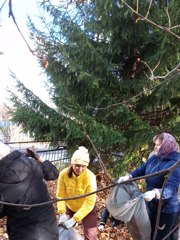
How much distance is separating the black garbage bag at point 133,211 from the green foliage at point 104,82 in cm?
314

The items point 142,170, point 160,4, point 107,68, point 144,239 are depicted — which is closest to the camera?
point 144,239

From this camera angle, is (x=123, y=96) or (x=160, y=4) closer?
(x=160, y=4)

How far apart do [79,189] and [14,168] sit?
1.43 meters

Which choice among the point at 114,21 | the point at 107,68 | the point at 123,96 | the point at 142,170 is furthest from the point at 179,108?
the point at 142,170

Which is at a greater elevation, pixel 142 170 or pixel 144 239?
pixel 142 170

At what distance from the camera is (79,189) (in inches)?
136

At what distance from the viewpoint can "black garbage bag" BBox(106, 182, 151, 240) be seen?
311 centimetres

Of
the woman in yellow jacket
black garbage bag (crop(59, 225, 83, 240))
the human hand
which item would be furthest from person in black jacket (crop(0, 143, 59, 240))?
the woman in yellow jacket

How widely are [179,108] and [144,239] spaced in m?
4.67

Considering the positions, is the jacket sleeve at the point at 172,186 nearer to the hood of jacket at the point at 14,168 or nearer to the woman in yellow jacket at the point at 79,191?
the woman in yellow jacket at the point at 79,191

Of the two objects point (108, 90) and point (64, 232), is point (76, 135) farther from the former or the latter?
point (64, 232)

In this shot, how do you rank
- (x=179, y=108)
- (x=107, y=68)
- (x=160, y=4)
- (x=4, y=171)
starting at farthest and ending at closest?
1. (x=179, y=108)
2. (x=107, y=68)
3. (x=160, y=4)
4. (x=4, y=171)

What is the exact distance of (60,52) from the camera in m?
6.88

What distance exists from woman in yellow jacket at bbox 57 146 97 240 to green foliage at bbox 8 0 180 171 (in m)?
2.76
